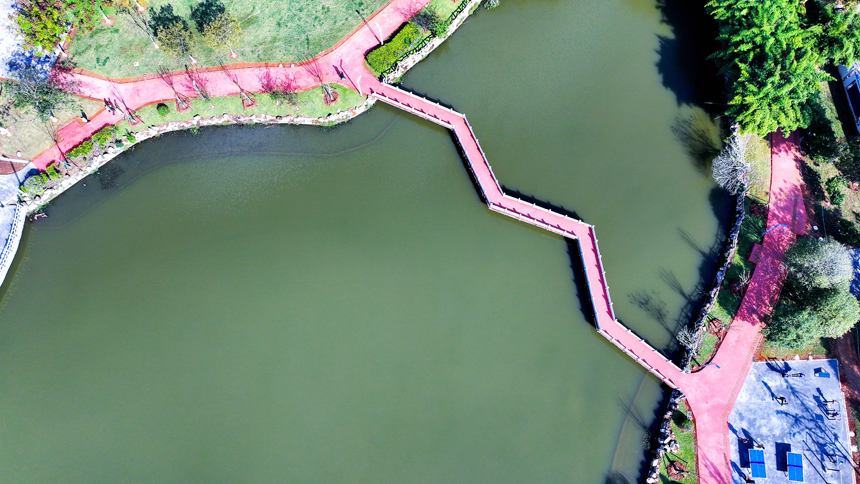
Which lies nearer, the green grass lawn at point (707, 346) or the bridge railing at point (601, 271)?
the green grass lawn at point (707, 346)

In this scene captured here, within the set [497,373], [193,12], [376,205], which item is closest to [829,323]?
[497,373]

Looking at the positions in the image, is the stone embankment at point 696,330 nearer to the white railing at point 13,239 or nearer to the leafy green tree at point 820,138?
the leafy green tree at point 820,138

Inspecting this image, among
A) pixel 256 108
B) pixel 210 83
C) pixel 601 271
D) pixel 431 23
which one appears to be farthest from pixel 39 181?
pixel 601 271

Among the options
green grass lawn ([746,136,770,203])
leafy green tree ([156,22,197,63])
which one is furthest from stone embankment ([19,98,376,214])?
green grass lawn ([746,136,770,203])

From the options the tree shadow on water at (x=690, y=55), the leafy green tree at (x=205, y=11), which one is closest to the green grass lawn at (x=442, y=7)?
the leafy green tree at (x=205, y=11)

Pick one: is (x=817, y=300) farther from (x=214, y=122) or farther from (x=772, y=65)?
(x=214, y=122)

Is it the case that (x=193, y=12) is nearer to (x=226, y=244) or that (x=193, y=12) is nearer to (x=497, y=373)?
(x=226, y=244)
